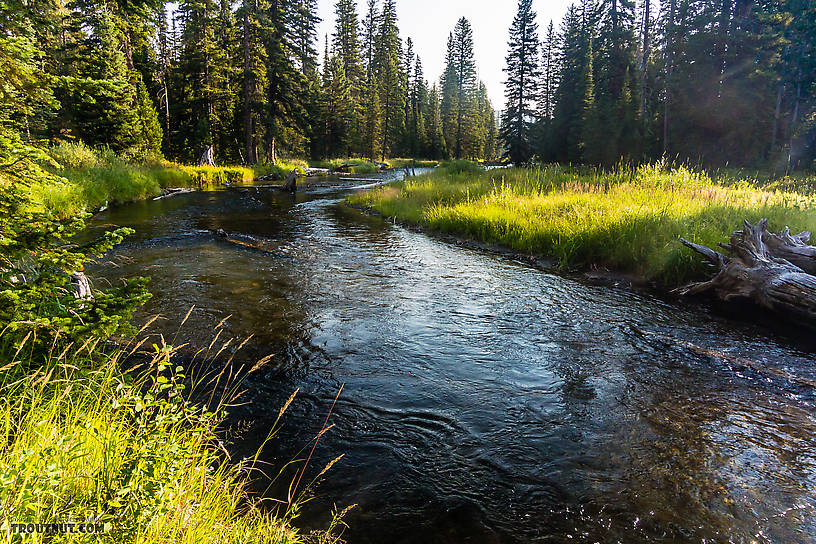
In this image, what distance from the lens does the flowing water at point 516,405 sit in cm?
294

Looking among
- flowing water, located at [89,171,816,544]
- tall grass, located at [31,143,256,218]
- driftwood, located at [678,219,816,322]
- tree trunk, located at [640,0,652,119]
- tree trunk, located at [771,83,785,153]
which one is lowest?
flowing water, located at [89,171,816,544]

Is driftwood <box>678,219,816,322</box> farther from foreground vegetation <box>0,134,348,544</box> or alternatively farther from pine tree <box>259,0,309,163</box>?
pine tree <box>259,0,309,163</box>

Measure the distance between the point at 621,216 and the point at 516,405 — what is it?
701 cm

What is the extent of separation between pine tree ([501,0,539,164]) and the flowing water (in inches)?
1519

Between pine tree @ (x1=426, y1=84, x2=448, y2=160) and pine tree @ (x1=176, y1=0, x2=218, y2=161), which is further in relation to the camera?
pine tree @ (x1=426, y1=84, x2=448, y2=160)

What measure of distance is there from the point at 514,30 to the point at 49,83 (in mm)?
52119

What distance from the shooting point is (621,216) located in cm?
968

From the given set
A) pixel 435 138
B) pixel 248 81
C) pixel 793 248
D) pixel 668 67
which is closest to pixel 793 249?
pixel 793 248

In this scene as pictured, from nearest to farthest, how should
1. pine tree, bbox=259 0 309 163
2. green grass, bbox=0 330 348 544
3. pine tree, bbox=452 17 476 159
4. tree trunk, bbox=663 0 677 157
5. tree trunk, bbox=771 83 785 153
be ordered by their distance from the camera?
1. green grass, bbox=0 330 348 544
2. tree trunk, bbox=771 83 785 153
3. tree trunk, bbox=663 0 677 157
4. pine tree, bbox=259 0 309 163
5. pine tree, bbox=452 17 476 159

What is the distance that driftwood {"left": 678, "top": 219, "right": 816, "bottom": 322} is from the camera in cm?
602

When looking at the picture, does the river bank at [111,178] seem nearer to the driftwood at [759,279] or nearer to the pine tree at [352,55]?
the driftwood at [759,279]

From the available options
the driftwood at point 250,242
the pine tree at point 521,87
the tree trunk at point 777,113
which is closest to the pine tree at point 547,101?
the pine tree at point 521,87

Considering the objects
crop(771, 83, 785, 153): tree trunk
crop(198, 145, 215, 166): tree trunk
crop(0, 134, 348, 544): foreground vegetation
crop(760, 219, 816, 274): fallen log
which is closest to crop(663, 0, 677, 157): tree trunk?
crop(771, 83, 785, 153): tree trunk

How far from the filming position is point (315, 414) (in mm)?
4062
